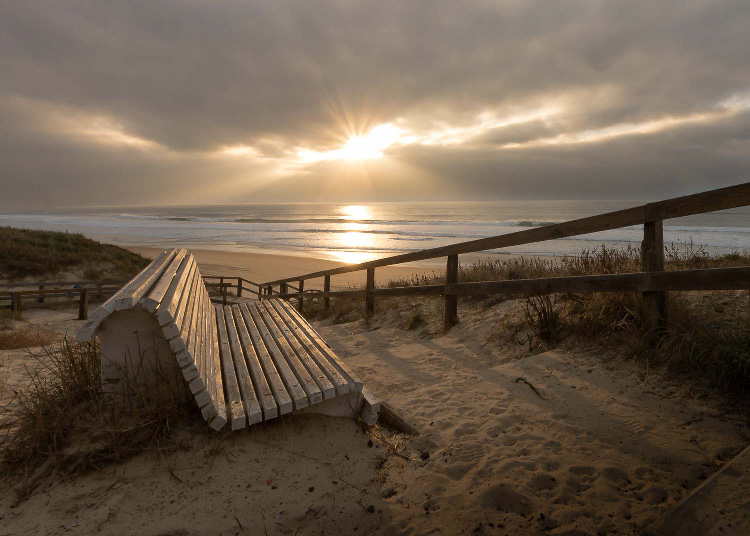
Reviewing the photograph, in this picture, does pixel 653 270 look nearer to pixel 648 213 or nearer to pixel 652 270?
pixel 652 270

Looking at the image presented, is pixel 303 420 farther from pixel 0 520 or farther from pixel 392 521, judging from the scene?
pixel 0 520

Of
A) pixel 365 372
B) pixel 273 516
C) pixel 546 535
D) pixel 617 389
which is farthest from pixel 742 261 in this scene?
pixel 273 516

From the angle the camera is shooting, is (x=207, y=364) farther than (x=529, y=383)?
No

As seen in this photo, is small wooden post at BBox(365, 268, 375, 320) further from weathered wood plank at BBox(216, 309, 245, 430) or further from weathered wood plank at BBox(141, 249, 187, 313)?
weathered wood plank at BBox(141, 249, 187, 313)

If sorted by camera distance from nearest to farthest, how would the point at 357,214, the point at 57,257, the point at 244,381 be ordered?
the point at 244,381 → the point at 57,257 → the point at 357,214

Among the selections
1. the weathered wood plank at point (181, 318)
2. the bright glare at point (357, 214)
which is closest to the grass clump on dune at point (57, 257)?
the weathered wood plank at point (181, 318)

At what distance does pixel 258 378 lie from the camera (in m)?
3.16

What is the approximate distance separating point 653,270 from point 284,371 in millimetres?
2687

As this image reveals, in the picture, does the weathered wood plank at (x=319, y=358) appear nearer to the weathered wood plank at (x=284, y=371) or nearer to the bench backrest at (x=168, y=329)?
the weathered wood plank at (x=284, y=371)

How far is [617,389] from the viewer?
3.07 m

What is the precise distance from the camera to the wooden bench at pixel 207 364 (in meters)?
2.63

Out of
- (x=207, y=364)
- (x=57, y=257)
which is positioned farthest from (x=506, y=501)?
(x=57, y=257)

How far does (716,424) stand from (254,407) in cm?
264

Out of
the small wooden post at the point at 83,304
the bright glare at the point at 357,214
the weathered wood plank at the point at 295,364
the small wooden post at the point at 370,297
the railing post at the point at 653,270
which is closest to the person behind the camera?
the weathered wood plank at the point at 295,364
